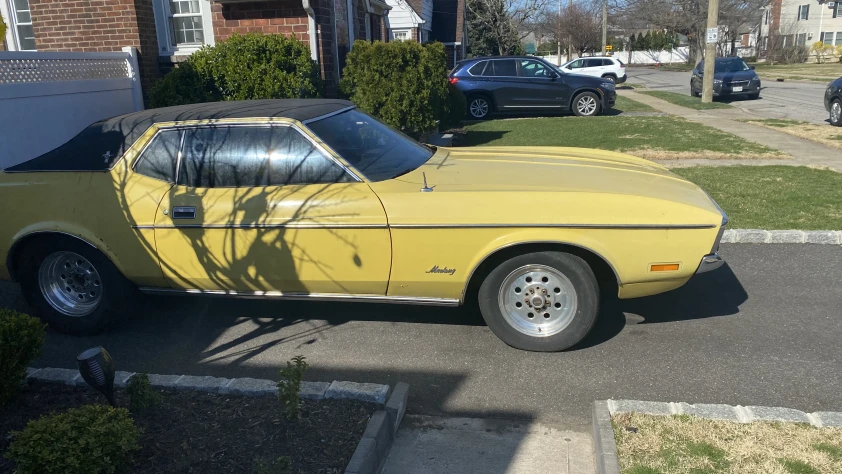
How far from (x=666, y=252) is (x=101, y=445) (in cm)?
325

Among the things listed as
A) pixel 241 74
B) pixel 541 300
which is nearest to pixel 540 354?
pixel 541 300

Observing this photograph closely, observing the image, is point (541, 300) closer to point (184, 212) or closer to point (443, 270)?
point (443, 270)

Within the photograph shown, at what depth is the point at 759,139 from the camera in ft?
43.3

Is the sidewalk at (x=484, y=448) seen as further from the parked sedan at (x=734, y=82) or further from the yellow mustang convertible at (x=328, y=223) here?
the parked sedan at (x=734, y=82)

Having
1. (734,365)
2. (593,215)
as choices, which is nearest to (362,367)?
(593,215)

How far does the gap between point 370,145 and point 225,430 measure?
2.33m

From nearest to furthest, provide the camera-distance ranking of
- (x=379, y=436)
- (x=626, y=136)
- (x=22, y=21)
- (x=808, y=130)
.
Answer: (x=379, y=436) → (x=22, y=21) → (x=626, y=136) → (x=808, y=130)

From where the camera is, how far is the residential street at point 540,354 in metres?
3.99

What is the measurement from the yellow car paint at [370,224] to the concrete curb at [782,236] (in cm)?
213

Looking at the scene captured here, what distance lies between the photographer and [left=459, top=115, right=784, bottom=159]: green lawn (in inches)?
464

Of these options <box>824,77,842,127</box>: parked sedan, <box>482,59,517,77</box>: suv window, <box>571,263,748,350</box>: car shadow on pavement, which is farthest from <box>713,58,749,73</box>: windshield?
<box>571,263,748,350</box>: car shadow on pavement

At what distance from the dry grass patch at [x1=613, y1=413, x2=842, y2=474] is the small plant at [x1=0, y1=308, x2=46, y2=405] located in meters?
3.13

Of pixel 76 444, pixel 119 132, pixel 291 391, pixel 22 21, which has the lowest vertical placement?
pixel 291 391

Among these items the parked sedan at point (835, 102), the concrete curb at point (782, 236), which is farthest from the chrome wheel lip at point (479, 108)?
the concrete curb at point (782, 236)
